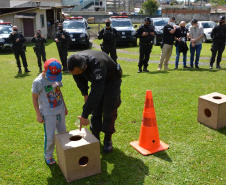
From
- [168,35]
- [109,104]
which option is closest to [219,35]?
[168,35]

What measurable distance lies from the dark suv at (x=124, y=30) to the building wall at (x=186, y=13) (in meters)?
27.4

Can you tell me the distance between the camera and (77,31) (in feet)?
61.8

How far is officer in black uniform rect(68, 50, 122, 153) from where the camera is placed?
3482mm

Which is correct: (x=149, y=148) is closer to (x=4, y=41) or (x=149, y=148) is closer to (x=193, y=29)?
(x=193, y=29)

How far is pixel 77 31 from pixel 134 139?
15.3 meters

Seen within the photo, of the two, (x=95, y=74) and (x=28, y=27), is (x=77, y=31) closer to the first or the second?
(x=28, y=27)

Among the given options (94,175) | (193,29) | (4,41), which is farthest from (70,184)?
(4,41)

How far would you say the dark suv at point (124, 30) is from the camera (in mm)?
19141

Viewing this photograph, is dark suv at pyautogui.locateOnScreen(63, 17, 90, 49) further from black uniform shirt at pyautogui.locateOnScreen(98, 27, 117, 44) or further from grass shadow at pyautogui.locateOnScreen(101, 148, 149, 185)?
grass shadow at pyautogui.locateOnScreen(101, 148, 149, 185)

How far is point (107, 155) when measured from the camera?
435 cm

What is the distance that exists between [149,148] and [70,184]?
1.57 metres

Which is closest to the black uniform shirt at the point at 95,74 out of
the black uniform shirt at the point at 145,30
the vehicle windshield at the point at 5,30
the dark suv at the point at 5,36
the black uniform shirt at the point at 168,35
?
the black uniform shirt at the point at 145,30

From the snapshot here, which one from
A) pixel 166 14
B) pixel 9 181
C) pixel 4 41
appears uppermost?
pixel 166 14

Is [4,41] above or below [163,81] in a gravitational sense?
above
